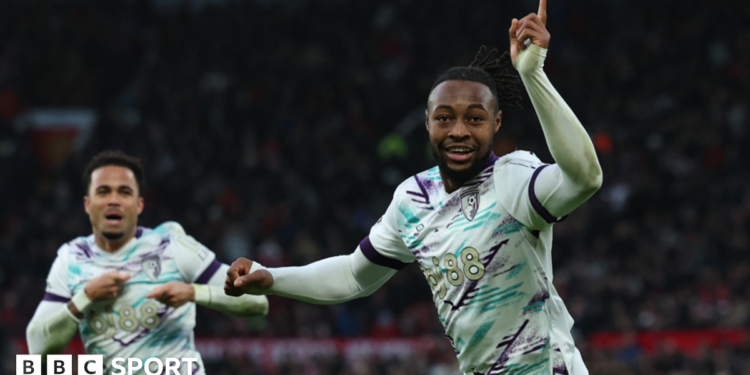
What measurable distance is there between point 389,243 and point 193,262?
2.07 meters

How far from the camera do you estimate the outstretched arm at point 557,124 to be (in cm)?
369

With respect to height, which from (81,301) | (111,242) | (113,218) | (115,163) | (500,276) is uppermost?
(115,163)

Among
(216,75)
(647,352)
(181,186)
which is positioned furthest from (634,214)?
(216,75)

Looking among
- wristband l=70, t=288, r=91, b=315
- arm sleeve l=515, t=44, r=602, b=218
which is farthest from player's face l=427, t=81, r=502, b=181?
wristband l=70, t=288, r=91, b=315

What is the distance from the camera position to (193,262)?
6422mm

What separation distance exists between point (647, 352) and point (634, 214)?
135 inches

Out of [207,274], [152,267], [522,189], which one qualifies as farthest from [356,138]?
[522,189]

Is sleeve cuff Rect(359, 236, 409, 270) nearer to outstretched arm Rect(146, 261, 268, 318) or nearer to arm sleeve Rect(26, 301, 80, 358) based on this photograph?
outstretched arm Rect(146, 261, 268, 318)

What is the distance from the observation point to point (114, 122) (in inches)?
714

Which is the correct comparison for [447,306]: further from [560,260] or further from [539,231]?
[560,260]

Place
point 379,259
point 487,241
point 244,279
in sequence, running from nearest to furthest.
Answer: point 487,241, point 244,279, point 379,259

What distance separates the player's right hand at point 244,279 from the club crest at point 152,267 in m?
1.73

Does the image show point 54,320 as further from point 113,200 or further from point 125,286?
point 113,200

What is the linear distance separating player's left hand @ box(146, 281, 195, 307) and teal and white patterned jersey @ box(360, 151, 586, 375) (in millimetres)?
2149
